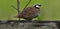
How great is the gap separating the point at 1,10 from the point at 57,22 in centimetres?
54

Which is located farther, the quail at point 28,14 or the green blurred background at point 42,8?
the green blurred background at point 42,8

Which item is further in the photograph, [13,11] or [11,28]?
[13,11]

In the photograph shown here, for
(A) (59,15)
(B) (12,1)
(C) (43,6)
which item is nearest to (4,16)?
(B) (12,1)

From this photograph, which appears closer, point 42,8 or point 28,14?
point 28,14

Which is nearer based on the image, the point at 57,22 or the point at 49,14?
the point at 57,22

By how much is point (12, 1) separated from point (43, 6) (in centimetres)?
A: 23

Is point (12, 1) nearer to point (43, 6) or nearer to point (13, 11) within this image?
point (13, 11)

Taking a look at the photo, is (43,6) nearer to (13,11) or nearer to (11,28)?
(13,11)

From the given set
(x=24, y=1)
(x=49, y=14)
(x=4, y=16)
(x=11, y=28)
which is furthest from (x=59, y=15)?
(x=11, y=28)

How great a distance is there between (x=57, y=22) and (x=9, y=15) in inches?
17.6

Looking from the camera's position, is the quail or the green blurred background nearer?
the quail

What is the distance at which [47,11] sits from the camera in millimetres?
1211

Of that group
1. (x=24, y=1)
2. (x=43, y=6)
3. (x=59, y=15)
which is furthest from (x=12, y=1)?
(x=59, y=15)

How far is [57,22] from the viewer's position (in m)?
0.79
